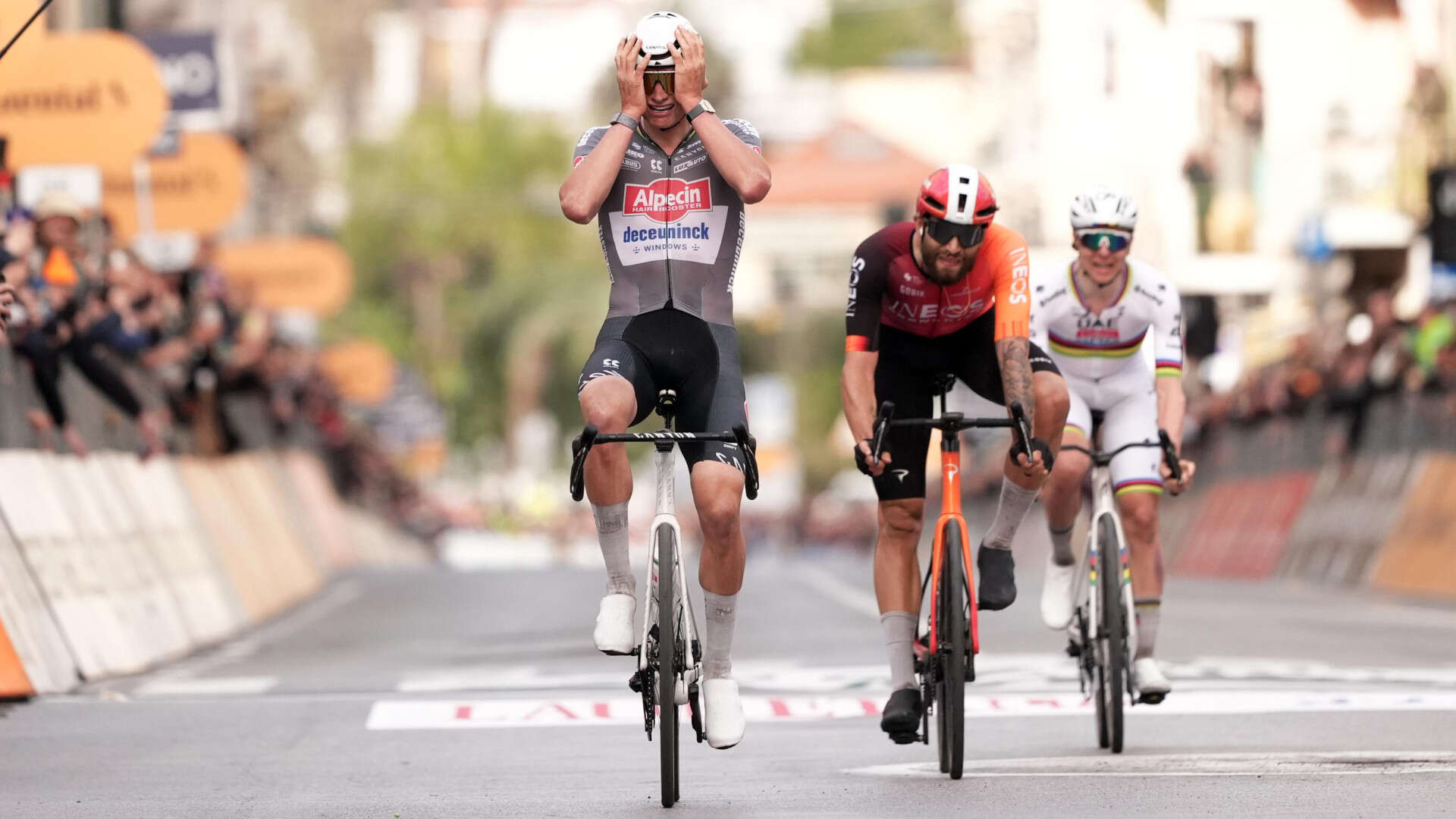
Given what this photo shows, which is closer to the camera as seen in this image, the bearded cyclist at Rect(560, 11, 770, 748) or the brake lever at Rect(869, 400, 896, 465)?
the bearded cyclist at Rect(560, 11, 770, 748)

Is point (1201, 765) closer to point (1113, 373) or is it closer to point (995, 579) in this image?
point (995, 579)

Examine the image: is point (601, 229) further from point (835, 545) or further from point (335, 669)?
point (835, 545)

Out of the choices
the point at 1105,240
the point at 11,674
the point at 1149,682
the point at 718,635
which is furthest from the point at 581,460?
the point at 11,674

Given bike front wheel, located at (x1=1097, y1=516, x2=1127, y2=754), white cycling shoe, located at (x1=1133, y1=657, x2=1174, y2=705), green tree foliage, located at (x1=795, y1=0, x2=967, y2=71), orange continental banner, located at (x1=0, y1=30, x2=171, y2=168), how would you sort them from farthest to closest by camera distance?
green tree foliage, located at (x1=795, y1=0, x2=967, y2=71) → orange continental banner, located at (x1=0, y1=30, x2=171, y2=168) → white cycling shoe, located at (x1=1133, y1=657, x2=1174, y2=705) → bike front wheel, located at (x1=1097, y1=516, x2=1127, y2=754)

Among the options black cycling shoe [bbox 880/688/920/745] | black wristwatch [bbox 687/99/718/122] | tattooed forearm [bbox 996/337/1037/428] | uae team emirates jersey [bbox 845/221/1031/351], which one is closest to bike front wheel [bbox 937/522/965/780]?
black cycling shoe [bbox 880/688/920/745]

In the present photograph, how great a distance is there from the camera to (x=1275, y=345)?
46438mm

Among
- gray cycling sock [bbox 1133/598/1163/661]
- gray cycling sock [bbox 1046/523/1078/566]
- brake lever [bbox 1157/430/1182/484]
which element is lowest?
gray cycling sock [bbox 1133/598/1163/661]

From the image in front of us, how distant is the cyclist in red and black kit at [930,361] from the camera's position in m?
9.80

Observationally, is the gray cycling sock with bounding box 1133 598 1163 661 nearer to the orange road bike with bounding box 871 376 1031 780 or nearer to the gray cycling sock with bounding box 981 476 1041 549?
the gray cycling sock with bounding box 981 476 1041 549

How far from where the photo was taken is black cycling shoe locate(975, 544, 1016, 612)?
10227mm

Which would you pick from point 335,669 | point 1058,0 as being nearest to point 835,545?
point 1058,0

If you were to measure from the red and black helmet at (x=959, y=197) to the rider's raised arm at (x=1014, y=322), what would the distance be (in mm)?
236

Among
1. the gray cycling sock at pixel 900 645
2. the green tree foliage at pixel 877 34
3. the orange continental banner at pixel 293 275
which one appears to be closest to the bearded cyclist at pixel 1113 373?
the gray cycling sock at pixel 900 645

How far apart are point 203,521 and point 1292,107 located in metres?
33.5
